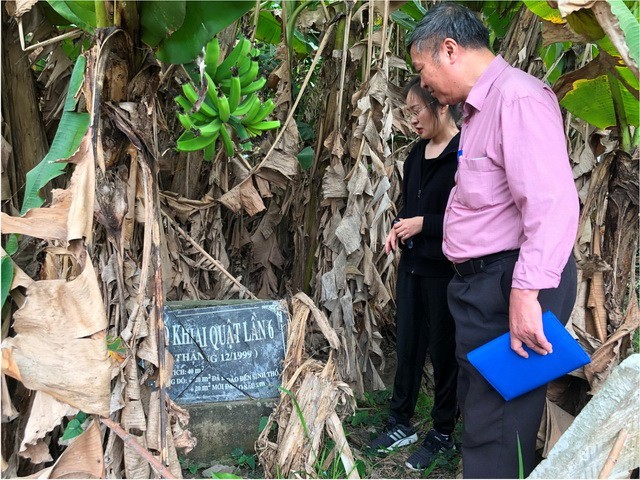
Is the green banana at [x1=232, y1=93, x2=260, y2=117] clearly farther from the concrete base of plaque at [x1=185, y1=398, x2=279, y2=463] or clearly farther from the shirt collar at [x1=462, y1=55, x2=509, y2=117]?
the concrete base of plaque at [x1=185, y1=398, x2=279, y2=463]

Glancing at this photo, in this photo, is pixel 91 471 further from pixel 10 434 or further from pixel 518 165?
pixel 518 165

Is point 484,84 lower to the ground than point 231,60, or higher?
lower

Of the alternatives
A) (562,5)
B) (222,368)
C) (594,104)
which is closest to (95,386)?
(222,368)

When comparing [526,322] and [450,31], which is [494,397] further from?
[450,31]

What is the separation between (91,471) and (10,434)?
37cm

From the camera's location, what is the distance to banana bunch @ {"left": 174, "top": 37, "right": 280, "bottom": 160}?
2.09 m

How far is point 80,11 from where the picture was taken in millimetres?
1728

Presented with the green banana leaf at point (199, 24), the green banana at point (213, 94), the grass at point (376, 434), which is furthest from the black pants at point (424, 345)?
the green banana leaf at point (199, 24)

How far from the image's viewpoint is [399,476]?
2666 millimetres

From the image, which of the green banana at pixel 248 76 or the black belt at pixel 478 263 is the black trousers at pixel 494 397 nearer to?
Result: the black belt at pixel 478 263

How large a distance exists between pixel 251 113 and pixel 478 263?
1.04 m

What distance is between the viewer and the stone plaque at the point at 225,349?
104 inches

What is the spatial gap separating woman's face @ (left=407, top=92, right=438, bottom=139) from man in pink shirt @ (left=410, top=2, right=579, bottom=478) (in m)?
0.68

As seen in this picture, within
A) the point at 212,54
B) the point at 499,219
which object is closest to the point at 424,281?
the point at 499,219
